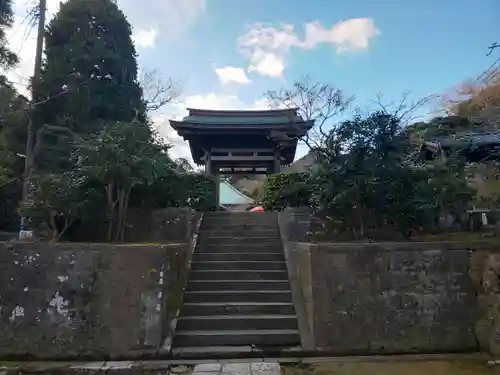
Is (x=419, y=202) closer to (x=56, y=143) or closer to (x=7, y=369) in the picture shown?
(x=7, y=369)

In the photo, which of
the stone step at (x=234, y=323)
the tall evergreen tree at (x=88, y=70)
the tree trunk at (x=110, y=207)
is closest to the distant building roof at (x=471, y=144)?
the stone step at (x=234, y=323)

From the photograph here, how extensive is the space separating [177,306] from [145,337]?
28.4 inches

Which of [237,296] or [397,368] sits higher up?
[237,296]

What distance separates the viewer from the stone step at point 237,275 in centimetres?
593

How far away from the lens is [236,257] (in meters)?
6.53

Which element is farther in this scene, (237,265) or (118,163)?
(237,265)

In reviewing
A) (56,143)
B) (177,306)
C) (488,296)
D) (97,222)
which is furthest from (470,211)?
(56,143)

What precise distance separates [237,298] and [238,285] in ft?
1.03

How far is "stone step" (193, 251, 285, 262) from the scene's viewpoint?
6.47 meters

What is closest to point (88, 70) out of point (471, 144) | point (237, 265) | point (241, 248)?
point (241, 248)

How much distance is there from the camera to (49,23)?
9.26 m

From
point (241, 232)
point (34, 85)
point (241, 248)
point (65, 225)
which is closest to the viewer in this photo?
point (65, 225)

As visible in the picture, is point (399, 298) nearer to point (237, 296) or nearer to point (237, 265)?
point (237, 296)

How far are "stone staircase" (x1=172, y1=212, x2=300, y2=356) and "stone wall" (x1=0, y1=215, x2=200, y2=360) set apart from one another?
0.46 m
